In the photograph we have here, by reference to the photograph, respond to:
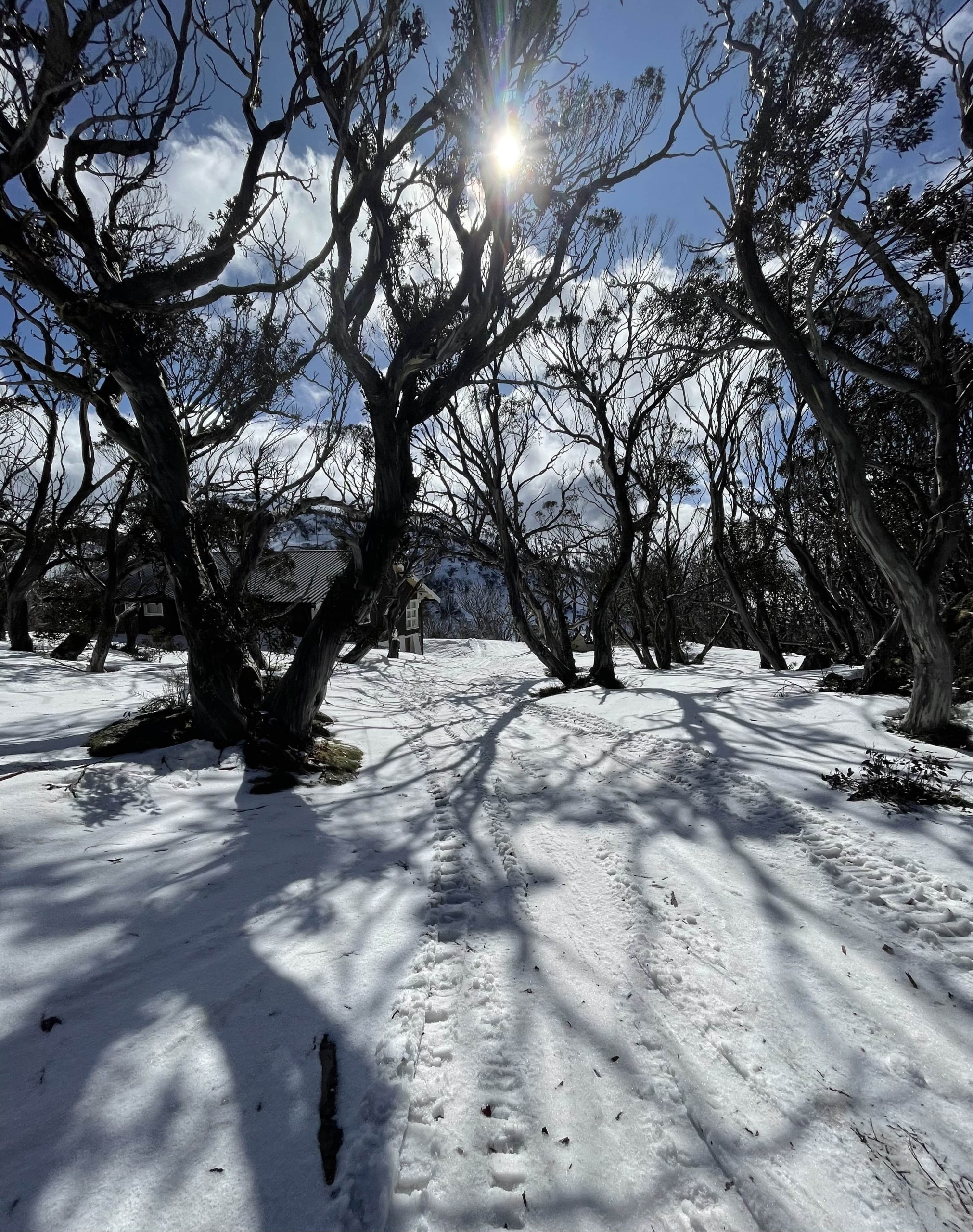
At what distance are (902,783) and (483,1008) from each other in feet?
10.9

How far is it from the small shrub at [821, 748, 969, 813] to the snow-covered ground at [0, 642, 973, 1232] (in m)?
0.20

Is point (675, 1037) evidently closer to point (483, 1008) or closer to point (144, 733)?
point (483, 1008)

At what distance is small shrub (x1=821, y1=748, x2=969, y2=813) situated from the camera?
358 cm

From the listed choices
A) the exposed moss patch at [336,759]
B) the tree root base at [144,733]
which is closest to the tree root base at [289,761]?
the exposed moss patch at [336,759]

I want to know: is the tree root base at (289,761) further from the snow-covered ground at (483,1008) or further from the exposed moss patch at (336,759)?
the snow-covered ground at (483,1008)

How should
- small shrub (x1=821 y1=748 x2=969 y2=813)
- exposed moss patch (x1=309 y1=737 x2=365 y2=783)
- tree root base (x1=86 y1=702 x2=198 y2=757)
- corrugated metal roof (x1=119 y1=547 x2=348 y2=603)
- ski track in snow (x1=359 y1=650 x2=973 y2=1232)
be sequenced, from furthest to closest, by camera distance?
corrugated metal roof (x1=119 y1=547 x2=348 y2=603), exposed moss patch (x1=309 y1=737 x2=365 y2=783), tree root base (x1=86 y1=702 x2=198 y2=757), small shrub (x1=821 y1=748 x2=969 y2=813), ski track in snow (x1=359 y1=650 x2=973 y2=1232)

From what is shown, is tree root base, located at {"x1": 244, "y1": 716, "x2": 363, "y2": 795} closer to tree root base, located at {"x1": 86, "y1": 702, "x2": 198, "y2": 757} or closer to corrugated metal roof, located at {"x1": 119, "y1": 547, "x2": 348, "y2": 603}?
tree root base, located at {"x1": 86, "y1": 702, "x2": 198, "y2": 757}

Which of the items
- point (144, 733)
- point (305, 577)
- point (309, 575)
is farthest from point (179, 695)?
point (309, 575)

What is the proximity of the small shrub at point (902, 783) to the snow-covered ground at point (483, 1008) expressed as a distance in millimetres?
202

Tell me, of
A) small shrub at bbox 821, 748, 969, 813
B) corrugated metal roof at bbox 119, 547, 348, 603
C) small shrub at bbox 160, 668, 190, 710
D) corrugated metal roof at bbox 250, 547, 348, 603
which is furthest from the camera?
corrugated metal roof at bbox 250, 547, 348, 603

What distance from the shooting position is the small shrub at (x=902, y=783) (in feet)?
11.8

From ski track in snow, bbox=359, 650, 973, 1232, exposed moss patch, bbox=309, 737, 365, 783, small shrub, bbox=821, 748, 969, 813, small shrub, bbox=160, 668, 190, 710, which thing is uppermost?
small shrub, bbox=160, 668, 190, 710

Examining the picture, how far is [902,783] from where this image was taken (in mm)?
3738

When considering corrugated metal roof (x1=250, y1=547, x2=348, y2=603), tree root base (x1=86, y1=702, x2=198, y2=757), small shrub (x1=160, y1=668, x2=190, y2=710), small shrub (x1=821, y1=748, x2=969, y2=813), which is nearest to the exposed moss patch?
tree root base (x1=86, y1=702, x2=198, y2=757)
